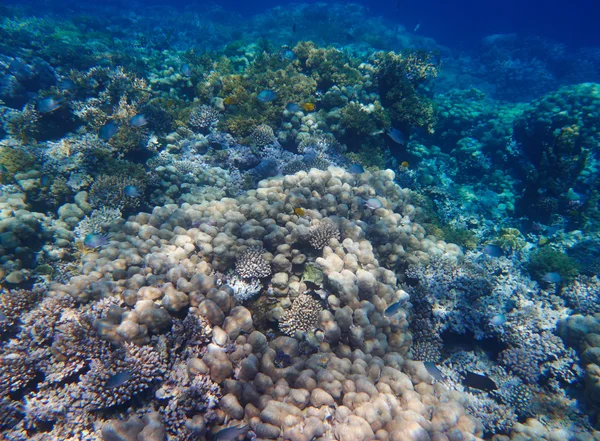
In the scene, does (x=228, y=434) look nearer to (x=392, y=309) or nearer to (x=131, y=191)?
(x=392, y=309)

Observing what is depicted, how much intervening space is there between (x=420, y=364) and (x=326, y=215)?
2701mm

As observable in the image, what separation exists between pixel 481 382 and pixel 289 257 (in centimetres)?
→ 365

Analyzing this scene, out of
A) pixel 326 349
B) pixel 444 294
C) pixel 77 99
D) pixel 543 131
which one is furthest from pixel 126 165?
pixel 543 131

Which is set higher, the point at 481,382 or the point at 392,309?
the point at 392,309

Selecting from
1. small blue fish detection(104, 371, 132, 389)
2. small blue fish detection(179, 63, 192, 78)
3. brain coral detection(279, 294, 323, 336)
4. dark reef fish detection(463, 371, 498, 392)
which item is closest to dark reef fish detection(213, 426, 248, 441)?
small blue fish detection(104, 371, 132, 389)

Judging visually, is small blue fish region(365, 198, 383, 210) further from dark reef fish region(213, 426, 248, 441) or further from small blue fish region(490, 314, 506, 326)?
dark reef fish region(213, 426, 248, 441)

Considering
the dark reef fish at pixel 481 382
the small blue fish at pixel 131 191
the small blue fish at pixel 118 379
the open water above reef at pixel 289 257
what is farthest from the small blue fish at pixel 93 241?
the dark reef fish at pixel 481 382

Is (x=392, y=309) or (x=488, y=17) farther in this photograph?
(x=488, y=17)

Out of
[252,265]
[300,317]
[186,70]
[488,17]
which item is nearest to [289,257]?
[252,265]

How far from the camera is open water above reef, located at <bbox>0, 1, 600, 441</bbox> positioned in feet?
10.5

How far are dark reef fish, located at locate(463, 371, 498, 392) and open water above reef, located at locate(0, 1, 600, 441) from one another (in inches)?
2.4

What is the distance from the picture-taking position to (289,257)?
4.70 meters

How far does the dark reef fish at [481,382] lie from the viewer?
4.70m

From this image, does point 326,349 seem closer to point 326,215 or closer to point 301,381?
point 301,381
